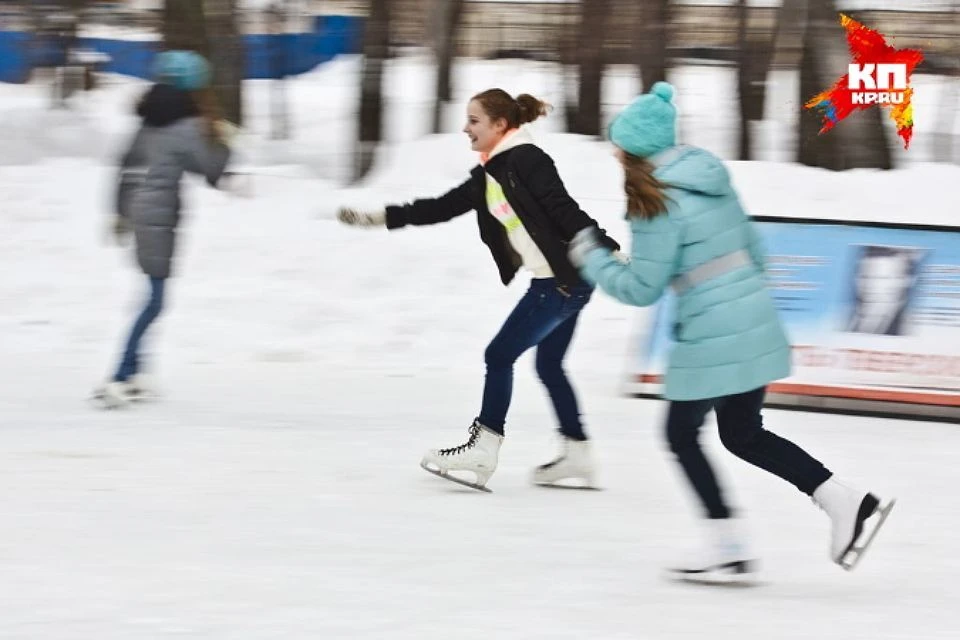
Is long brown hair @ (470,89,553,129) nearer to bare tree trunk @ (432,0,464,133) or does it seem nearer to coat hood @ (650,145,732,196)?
coat hood @ (650,145,732,196)

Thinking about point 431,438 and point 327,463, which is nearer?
point 327,463

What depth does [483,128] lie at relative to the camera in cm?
616

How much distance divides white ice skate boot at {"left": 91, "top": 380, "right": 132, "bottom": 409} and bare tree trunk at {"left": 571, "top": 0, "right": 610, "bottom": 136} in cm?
769

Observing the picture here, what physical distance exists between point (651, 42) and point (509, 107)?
8.74m

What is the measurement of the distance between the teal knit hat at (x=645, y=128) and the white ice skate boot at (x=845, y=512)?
122 cm

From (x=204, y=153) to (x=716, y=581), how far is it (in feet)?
13.3

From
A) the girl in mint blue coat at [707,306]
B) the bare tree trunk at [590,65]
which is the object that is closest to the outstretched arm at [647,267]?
the girl in mint blue coat at [707,306]

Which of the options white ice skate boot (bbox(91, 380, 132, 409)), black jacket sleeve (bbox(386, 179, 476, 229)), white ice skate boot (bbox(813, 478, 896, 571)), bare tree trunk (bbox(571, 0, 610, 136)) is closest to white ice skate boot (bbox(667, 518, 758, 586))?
white ice skate boot (bbox(813, 478, 896, 571))

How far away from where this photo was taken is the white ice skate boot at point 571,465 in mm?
6684

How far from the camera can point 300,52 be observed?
1959cm

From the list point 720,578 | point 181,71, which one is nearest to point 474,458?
point 720,578

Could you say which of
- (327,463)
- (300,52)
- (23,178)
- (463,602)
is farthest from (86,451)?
(300,52)

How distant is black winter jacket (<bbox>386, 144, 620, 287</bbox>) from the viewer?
6.05 meters

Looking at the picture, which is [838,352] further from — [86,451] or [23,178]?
[23,178]
